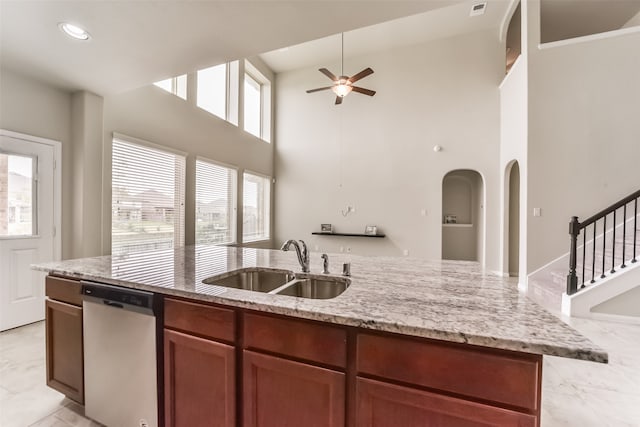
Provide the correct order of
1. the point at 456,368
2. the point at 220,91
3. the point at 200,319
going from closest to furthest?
the point at 456,368, the point at 200,319, the point at 220,91

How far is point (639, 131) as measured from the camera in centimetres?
369

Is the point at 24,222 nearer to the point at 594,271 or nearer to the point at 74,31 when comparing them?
the point at 74,31

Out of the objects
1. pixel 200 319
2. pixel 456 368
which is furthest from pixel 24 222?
pixel 456 368

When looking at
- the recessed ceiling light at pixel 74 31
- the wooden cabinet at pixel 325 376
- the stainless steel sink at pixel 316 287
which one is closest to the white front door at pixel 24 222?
the recessed ceiling light at pixel 74 31

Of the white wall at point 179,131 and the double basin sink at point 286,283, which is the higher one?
the white wall at point 179,131

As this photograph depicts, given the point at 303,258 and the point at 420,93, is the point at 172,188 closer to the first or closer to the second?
the point at 303,258

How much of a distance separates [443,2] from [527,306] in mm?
2019

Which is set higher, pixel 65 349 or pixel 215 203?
pixel 215 203

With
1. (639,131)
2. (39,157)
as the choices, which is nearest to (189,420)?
(39,157)

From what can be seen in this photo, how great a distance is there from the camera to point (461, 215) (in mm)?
6109

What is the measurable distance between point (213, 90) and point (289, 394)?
5.33 meters

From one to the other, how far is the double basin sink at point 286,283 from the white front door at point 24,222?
2.64m

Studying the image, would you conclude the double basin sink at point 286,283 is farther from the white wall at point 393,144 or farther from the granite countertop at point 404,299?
the white wall at point 393,144

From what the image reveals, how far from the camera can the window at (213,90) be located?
473cm
